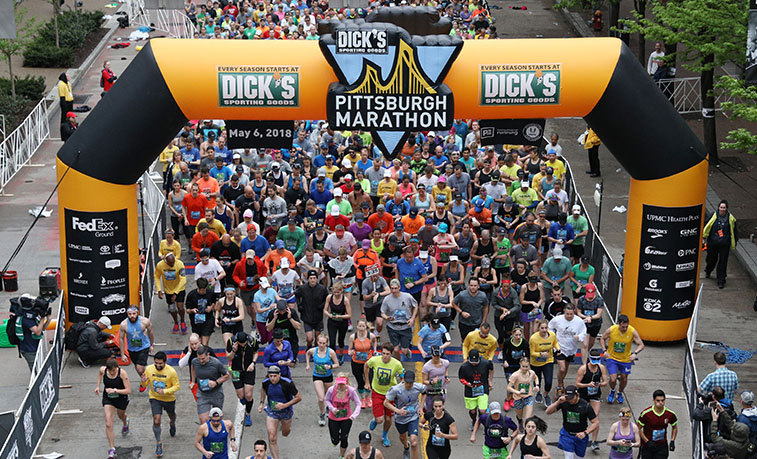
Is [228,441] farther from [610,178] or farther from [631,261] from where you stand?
[610,178]

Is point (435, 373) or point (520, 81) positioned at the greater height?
point (520, 81)

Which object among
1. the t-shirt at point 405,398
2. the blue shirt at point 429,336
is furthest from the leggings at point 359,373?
the t-shirt at point 405,398

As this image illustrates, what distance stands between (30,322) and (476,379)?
22.7ft

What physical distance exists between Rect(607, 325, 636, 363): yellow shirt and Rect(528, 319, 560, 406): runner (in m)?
0.81

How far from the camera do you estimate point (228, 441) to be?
1673 centimetres

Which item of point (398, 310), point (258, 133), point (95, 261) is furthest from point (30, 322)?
point (398, 310)

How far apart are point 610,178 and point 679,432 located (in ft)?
43.2

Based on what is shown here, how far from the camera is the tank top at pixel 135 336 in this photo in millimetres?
18609

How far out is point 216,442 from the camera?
1586 cm

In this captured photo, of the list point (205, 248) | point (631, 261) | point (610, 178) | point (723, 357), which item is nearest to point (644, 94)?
point (631, 261)

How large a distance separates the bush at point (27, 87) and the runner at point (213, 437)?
21194mm

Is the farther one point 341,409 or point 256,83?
point 256,83

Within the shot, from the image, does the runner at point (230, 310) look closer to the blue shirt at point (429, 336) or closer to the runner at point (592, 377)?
the blue shirt at point (429, 336)

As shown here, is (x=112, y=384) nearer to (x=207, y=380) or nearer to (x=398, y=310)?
(x=207, y=380)
